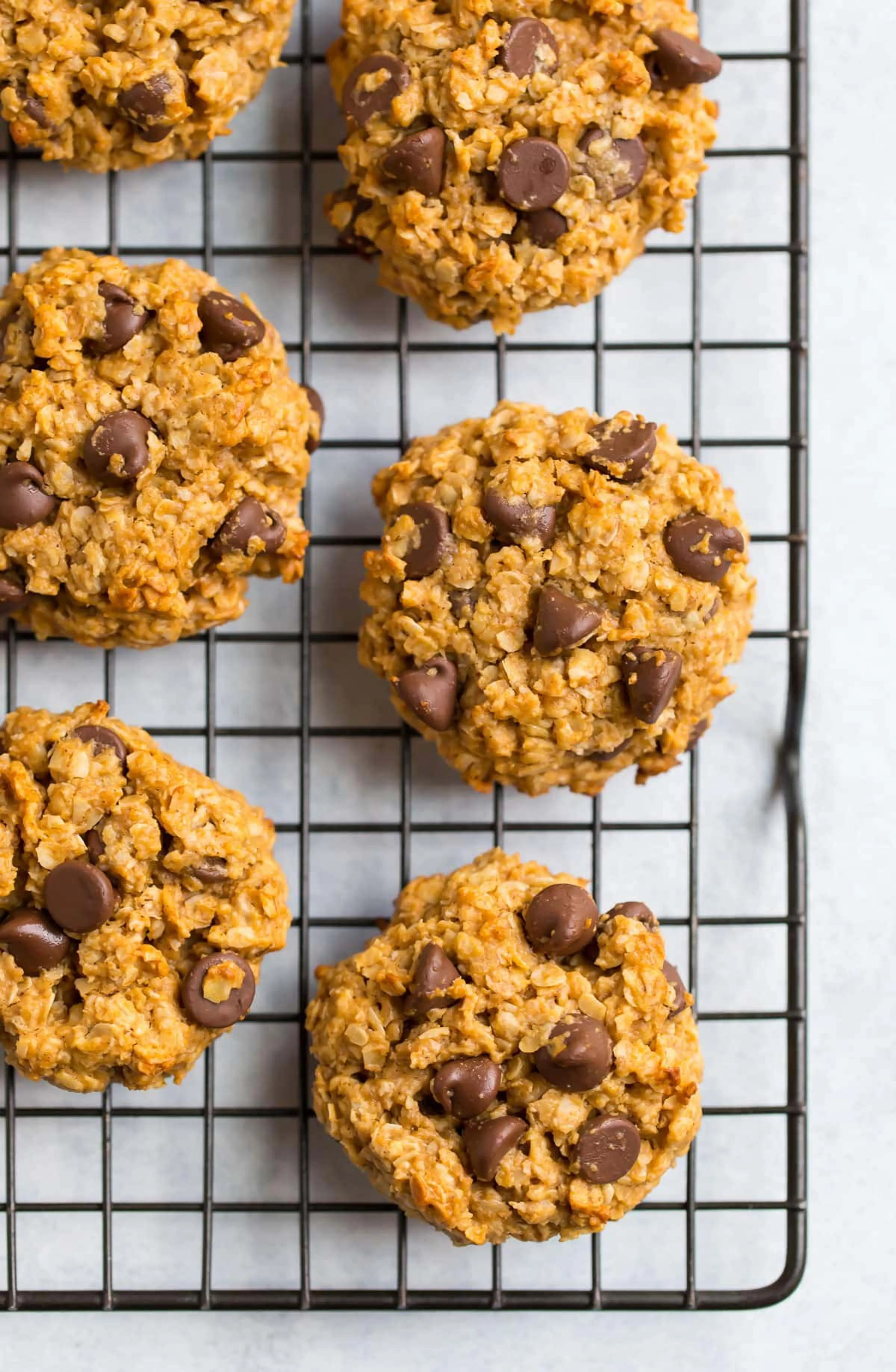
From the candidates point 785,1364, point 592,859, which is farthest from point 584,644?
point 785,1364

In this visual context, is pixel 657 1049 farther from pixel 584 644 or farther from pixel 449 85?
pixel 449 85

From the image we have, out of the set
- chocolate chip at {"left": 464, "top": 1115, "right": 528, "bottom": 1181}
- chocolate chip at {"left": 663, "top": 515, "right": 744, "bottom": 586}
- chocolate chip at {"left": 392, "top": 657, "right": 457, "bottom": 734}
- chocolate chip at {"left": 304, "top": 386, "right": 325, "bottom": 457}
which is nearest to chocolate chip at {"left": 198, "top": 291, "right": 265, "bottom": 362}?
chocolate chip at {"left": 304, "top": 386, "right": 325, "bottom": 457}

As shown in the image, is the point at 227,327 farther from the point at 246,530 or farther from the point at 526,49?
the point at 526,49

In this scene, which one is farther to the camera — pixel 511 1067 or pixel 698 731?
pixel 698 731

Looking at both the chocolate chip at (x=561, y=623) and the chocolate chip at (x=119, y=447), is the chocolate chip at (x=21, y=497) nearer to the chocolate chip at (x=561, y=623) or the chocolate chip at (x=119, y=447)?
the chocolate chip at (x=119, y=447)

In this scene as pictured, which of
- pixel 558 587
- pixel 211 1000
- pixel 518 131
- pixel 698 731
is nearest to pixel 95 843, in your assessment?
pixel 211 1000

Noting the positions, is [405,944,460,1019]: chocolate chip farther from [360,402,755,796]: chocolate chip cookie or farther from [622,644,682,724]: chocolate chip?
[622,644,682,724]: chocolate chip
